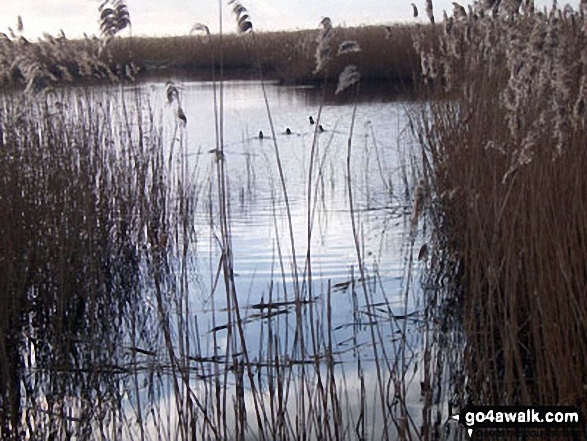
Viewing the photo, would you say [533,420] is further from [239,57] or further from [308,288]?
[239,57]

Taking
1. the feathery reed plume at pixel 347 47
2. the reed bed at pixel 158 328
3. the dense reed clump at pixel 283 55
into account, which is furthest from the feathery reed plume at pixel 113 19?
the dense reed clump at pixel 283 55

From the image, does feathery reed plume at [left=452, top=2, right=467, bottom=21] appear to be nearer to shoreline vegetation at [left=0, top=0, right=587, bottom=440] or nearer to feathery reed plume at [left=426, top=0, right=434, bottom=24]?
shoreline vegetation at [left=0, top=0, right=587, bottom=440]

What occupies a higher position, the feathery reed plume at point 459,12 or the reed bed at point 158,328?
the feathery reed plume at point 459,12

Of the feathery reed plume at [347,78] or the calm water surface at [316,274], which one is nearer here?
the feathery reed plume at [347,78]

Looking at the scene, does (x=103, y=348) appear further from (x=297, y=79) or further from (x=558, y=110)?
(x=297, y=79)

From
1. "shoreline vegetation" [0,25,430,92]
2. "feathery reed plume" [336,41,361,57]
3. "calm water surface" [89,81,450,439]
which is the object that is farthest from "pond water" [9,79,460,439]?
"shoreline vegetation" [0,25,430,92]

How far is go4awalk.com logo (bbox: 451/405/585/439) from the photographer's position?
1.61 m

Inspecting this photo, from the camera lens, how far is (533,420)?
1619 mm

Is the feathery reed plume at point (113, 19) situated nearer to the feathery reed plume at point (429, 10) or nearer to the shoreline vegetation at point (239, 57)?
the shoreline vegetation at point (239, 57)

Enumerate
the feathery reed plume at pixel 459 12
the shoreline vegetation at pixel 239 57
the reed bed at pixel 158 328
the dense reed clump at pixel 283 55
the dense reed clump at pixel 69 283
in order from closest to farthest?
the reed bed at pixel 158 328, the dense reed clump at pixel 69 283, the feathery reed plume at pixel 459 12, the shoreline vegetation at pixel 239 57, the dense reed clump at pixel 283 55

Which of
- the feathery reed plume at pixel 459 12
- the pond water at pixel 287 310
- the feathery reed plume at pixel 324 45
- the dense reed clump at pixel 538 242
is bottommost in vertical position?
the pond water at pixel 287 310

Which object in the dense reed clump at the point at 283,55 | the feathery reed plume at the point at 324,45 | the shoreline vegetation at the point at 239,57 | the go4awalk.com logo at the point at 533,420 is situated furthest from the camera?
the dense reed clump at the point at 283,55

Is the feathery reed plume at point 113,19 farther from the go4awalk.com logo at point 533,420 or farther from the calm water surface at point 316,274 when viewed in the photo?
the go4awalk.com logo at point 533,420

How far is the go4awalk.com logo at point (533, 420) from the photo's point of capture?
63.3 inches
